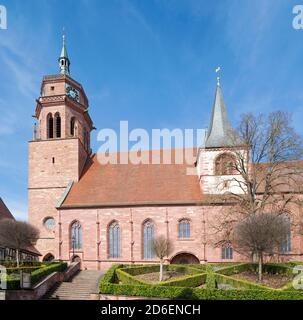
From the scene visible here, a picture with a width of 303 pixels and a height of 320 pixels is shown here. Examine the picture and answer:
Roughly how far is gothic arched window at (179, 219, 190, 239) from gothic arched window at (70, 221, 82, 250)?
9628 millimetres

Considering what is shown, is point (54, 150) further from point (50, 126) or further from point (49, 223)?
point (49, 223)

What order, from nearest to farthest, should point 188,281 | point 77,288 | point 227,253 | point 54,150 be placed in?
point 188,281 < point 77,288 < point 227,253 < point 54,150

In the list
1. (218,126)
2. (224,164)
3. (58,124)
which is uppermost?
(58,124)

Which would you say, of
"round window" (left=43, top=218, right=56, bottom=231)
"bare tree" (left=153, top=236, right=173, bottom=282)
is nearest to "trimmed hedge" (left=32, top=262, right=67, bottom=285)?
"bare tree" (left=153, top=236, right=173, bottom=282)

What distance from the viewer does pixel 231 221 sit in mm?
32312

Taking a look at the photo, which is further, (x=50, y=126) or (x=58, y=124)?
(x=50, y=126)

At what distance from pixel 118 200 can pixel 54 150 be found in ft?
30.8

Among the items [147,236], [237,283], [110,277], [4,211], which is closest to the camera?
[237,283]

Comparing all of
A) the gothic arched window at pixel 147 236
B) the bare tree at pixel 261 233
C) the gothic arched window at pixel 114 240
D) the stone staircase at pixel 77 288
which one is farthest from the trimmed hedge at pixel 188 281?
the gothic arched window at pixel 114 240

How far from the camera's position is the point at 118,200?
3750cm

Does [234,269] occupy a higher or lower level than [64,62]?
lower

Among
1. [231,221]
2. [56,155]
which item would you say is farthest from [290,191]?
[56,155]

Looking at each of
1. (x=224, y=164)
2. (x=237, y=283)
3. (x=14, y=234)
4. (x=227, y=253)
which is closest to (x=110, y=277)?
(x=237, y=283)
